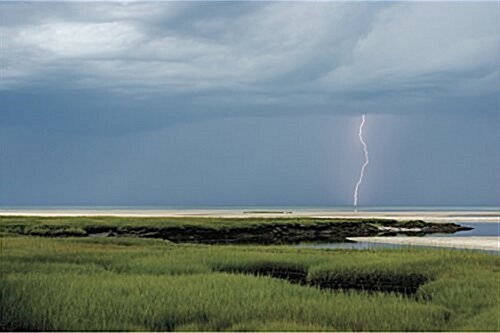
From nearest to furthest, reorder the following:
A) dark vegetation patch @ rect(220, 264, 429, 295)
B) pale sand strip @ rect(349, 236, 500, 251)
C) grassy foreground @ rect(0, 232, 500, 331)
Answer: grassy foreground @ rect(0, 232, 500, 331), dark vegetation patch @ rect(220, 264, 429, 295), pale sand strip @ rect(349, 236, 500, 251)

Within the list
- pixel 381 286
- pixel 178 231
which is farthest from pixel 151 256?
pixel 178 231

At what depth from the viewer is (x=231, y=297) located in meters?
17.6

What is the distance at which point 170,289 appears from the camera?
18453mm

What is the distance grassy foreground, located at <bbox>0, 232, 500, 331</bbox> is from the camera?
15.6 meters

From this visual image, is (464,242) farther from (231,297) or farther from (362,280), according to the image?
(231,297)

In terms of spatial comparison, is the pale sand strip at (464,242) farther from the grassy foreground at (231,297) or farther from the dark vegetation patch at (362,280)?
the dark vegetation patch at (362,280)

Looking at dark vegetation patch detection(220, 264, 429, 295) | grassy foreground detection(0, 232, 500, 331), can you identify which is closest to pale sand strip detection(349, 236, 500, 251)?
grassy foreground detection(0, 232, 500, 331)

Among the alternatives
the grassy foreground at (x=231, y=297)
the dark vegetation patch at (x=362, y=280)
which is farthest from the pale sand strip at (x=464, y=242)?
the dark vegetation patch at (x=362, y=280)

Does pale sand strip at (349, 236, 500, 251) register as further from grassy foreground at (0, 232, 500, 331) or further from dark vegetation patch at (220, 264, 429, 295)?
dark vegetation patch at (220, 264, 429, 295)

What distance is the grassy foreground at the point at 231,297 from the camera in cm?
1555

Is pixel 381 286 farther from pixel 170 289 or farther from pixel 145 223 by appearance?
pixel 145 223

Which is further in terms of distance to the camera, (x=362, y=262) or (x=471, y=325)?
(x=362, y=262)

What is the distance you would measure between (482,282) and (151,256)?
12.2 meters

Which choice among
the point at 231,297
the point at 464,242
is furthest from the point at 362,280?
the point at 464,242
